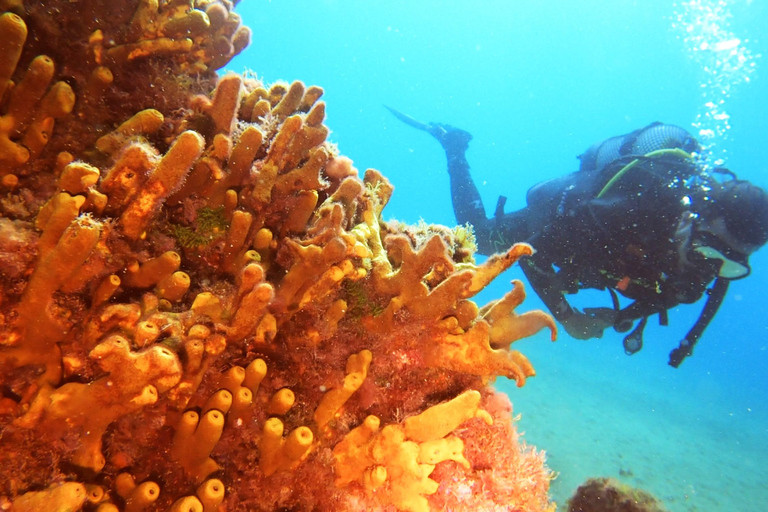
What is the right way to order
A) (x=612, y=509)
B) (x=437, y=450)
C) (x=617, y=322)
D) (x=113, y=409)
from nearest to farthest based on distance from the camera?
1. (x=113, y=409)
2. (x=437, y=450)
3. (x=612, y=509)
4. (x=617, y=322)

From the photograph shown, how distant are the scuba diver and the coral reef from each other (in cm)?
213

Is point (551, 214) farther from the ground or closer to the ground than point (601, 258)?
farther from the ground

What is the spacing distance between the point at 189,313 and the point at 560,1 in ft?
382

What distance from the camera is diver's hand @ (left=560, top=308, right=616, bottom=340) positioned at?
6.28 meters

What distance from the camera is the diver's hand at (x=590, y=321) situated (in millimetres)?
6281

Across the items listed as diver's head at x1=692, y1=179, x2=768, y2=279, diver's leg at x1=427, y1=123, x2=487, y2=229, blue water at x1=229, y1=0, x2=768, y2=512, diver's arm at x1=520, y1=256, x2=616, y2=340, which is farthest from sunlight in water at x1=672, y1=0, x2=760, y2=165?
diver's arm at x1=520, y1=256, x2=616, y2=340

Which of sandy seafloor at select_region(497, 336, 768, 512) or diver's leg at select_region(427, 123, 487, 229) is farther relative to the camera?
sandy seafloor at select_region(497, 336, 768, 512)

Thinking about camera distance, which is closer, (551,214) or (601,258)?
(601,258)

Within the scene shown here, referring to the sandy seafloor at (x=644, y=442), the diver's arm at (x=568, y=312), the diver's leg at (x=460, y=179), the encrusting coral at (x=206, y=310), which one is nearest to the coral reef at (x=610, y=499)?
the sandy seafloor at (x=644, y=442)

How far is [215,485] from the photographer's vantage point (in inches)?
72.1

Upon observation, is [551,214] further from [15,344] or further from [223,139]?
[15,344]

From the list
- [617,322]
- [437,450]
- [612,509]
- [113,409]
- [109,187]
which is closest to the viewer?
[113,409]

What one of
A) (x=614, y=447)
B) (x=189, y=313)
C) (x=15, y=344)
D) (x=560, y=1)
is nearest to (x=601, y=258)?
(x=189, y=313)

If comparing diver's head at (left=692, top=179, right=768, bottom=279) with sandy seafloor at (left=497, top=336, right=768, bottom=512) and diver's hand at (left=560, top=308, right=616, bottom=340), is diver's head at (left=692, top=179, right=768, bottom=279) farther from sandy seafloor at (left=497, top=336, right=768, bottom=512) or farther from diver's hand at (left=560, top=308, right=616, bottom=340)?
sandy seafloor at (left=497, top=336, right=768, bottom=512)
